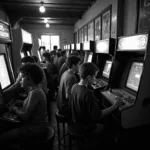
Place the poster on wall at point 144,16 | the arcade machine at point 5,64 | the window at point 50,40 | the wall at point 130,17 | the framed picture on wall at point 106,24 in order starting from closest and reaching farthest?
the arcade machine at point 5,64 → the poster on wall at point 144,16 → the wall at point 130,17 → the framed picture on wall at point 106,24 → the window at point 50,40

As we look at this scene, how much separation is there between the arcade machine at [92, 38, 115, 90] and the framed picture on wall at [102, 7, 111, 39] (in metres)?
1.01

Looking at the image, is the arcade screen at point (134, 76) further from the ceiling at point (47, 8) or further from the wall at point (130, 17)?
the ceiling at point (47, 8)

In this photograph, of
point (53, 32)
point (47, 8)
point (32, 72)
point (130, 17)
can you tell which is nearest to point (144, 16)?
point (130, 17)

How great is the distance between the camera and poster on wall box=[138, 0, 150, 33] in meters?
2.25

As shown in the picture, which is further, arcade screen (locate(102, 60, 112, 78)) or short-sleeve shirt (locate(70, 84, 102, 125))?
arcade screen (locate(102, 60, 112, 78))

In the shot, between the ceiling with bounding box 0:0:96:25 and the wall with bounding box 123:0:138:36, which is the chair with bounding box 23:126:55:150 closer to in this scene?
the wall with bounding box 123:0:138:36

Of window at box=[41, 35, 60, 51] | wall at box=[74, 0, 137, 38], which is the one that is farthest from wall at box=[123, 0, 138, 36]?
window at box=[41, 35, 60, 51]

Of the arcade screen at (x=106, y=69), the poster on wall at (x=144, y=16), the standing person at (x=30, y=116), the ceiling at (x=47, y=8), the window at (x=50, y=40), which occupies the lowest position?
the standing person at (x=30, y=116)

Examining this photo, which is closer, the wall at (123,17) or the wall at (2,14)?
the wall at (123,17)

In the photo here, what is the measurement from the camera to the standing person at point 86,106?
139 centimetres

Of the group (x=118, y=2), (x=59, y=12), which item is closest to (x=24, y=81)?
(x=118, y=2)

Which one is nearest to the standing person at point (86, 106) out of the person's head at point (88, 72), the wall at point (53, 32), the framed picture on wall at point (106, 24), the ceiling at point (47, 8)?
the person's head at point (88, 72)

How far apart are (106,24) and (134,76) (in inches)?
96.6

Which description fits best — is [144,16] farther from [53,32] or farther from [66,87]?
[53,32]
